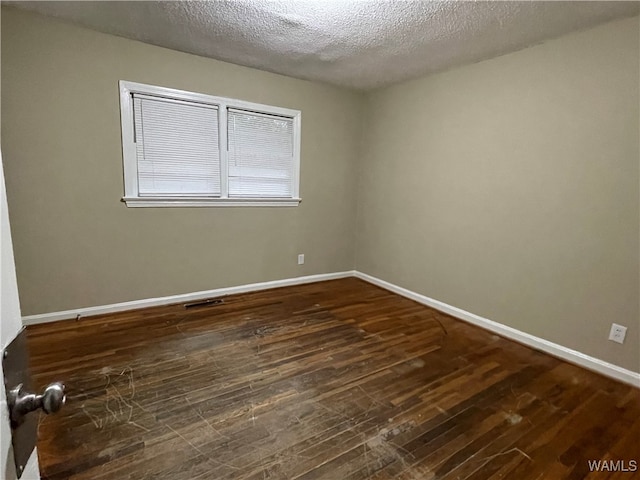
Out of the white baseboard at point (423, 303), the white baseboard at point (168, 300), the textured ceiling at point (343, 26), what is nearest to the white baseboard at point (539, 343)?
the white baseboard at point (423, 303)

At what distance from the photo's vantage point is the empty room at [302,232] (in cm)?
174

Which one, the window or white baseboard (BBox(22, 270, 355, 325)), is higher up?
the window

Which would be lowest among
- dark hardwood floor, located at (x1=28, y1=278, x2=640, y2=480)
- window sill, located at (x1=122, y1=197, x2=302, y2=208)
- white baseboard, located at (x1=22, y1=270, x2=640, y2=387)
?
dark hardwood floor, located at (x1=28, y1=278, x2=640, y2=480)

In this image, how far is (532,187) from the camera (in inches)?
108

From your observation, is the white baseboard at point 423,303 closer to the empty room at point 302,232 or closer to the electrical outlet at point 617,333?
the empty room at point 302,232

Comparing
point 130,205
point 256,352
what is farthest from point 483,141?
point 130,205

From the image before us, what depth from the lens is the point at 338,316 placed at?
129 inches

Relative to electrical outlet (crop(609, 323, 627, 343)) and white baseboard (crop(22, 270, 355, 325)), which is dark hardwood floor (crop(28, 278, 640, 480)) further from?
electrical outlet (crop(609, 323, 627, 343))

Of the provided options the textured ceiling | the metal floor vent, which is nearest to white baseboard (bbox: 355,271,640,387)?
the metal floor vent

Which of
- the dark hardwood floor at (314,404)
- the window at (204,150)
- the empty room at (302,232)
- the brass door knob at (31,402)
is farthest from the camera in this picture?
the window at (204,150)

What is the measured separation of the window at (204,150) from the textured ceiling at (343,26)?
1.63 feet

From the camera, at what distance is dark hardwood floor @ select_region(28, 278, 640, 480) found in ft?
5.08

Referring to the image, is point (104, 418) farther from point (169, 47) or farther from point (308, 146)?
point (308, 146)

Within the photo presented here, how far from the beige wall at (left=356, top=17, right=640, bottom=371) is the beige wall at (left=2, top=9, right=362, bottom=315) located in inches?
58.0
